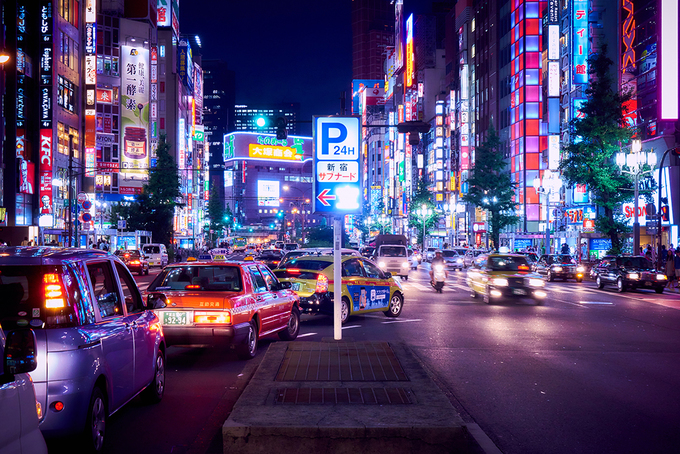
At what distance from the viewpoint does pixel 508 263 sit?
2273 cm

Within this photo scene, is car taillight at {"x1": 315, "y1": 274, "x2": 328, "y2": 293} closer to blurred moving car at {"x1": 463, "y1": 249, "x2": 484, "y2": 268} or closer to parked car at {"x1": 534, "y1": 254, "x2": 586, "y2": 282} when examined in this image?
parked car at {"x1": 534, "y1": 254, "x2": 586, "y2": 282}

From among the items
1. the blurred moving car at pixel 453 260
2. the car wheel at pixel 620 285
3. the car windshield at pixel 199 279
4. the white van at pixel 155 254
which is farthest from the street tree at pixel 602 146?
the car windshield at pixel 199 279

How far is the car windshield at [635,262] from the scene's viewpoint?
2849 cm

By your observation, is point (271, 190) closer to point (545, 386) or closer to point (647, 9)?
point (647, 9)

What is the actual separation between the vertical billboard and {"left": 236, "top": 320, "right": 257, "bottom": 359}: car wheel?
218 feet

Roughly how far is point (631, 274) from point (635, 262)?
1086 mm

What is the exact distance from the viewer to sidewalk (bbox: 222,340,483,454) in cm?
521

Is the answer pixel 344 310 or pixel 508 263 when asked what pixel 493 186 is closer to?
pixel 508 263

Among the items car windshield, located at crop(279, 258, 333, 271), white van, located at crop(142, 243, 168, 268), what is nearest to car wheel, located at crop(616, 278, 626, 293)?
car windshield, located at crop(279, 258, 333, 271)

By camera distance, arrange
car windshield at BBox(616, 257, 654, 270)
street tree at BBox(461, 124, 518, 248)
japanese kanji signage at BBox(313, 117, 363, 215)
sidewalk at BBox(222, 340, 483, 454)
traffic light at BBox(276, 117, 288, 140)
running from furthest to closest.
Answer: street tree at BBox(461, 124, 518, 248)
car windshield at BBox(616, 257, 654, 270)
traffic light at BBox(276, 117, 288, 140)
japanese kanji signage at BBox(313, 117, 363, 215)
sidewalk at BBox(222, 340, 483, 454)

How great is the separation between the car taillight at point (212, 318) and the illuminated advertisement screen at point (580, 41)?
49992 mm

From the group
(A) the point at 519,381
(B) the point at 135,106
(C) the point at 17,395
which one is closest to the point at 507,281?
(A) the point at 519,381

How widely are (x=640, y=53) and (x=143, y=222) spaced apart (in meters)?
44.2

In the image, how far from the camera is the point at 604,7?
5225 centimetres
